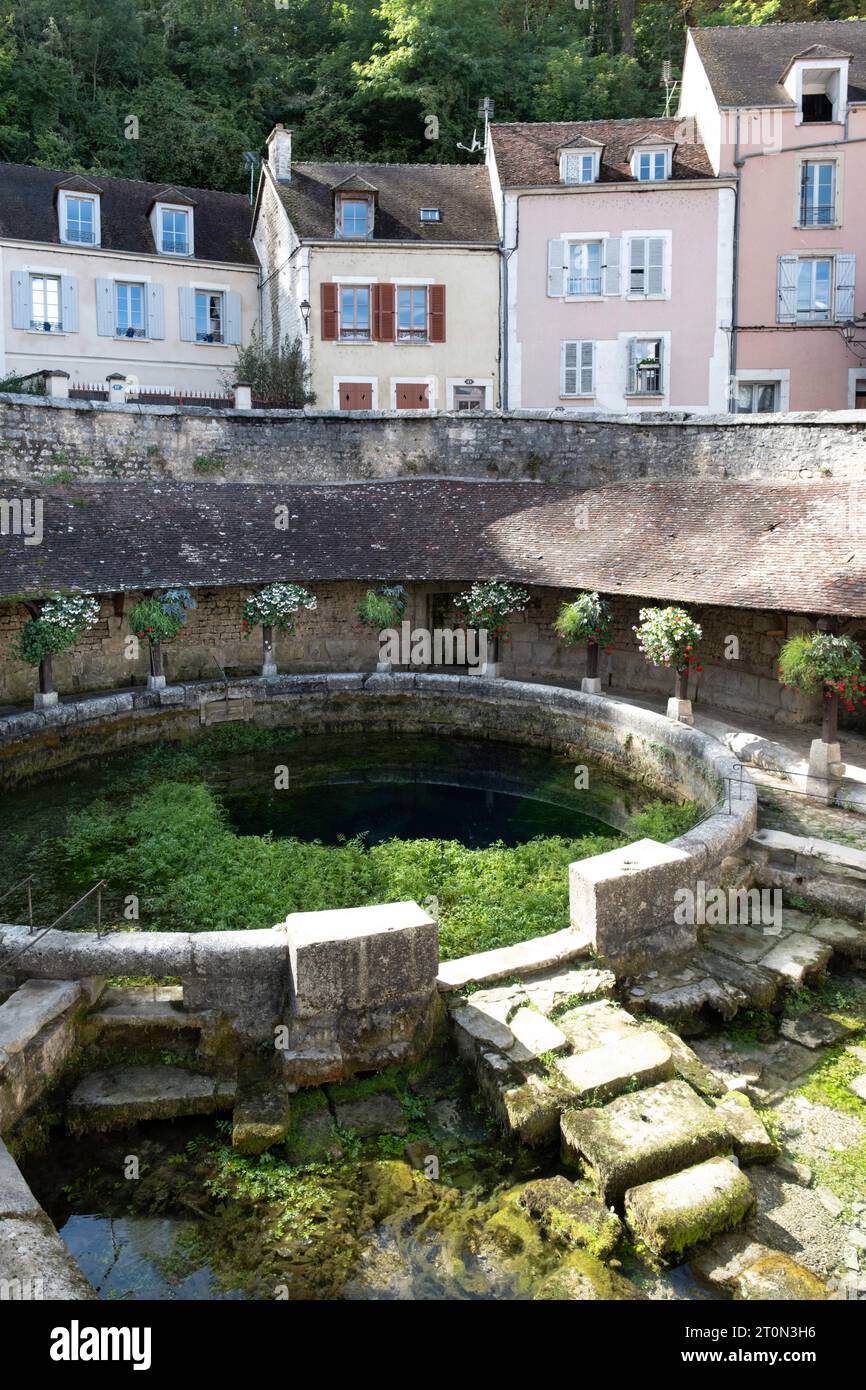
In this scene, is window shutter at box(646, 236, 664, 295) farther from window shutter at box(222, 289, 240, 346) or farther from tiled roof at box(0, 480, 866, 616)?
window shutter at box(222, 289, 240, 346)

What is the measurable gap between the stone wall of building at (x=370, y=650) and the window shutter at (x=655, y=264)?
9.02m

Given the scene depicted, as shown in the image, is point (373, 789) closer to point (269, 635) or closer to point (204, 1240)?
point (269, 635)

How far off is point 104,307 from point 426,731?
1441 cm

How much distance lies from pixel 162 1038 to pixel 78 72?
30.4 meters

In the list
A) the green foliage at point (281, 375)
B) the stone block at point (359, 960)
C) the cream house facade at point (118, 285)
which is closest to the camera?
the stone block at point (359, 960)

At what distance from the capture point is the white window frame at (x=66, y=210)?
71.9 feet

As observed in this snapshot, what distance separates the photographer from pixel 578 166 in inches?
818

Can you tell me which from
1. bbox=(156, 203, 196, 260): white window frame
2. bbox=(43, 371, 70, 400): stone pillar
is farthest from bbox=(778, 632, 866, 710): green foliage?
bbox=(156, 203, 196, 260): white window frame

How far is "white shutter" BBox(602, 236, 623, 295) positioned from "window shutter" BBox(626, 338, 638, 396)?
122cm

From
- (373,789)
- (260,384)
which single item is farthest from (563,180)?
(373,789)

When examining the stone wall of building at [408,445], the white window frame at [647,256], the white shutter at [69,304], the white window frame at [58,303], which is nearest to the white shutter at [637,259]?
the white window frame at [647,256]

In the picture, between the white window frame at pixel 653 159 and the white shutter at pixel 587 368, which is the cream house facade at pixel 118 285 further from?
the white window frame at pixel 653 159
